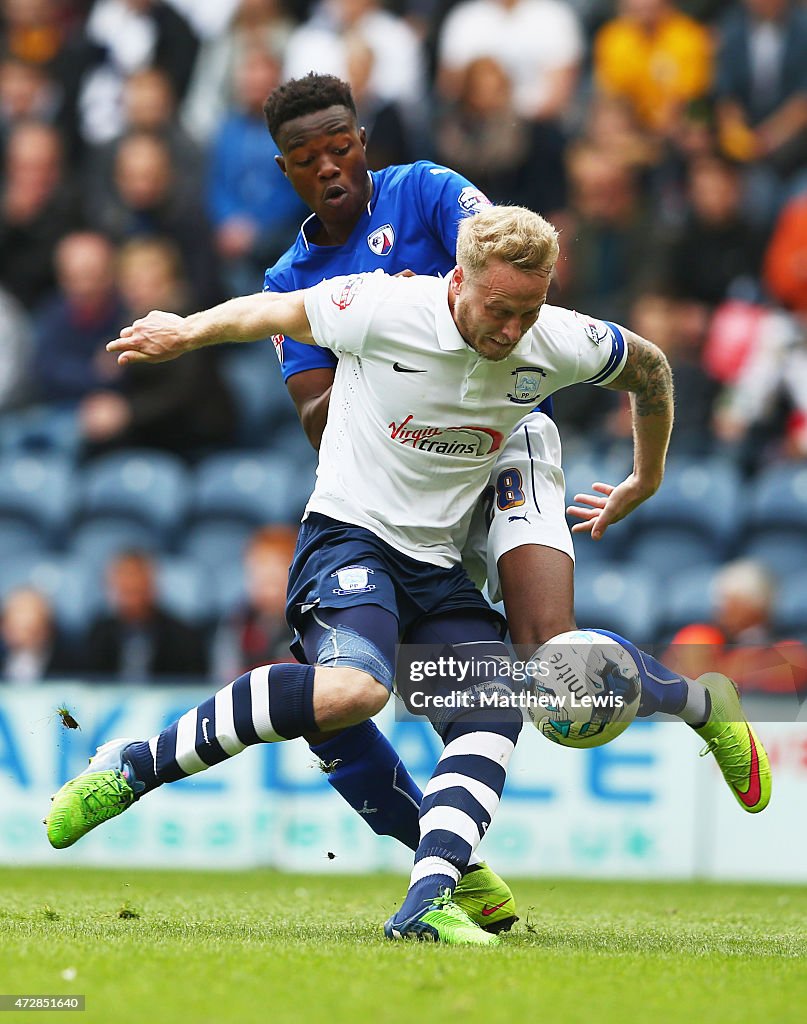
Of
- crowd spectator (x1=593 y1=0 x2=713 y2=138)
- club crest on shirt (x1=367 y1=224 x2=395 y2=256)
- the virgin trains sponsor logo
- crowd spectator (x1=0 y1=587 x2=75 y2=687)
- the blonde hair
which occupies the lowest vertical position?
crowd spectator (x1=0 y1=587 x2=75 y2=687)

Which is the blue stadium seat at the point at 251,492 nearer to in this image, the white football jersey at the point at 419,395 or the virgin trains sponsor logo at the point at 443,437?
the white football jersey at the point at 419,395

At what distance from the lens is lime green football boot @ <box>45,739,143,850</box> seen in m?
4.75

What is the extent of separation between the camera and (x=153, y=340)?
4.71 metres

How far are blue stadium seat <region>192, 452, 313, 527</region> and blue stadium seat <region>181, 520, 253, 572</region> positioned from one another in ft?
0.17

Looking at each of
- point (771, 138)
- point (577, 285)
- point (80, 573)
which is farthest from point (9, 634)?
point (771, 138)

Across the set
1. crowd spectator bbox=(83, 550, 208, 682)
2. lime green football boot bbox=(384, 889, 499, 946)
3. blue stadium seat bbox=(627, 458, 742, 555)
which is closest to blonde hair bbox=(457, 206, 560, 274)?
lime green football boot bbox=(384, 889, 499, 946)

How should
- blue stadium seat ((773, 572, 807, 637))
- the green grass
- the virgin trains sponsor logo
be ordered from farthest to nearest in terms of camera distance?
1. blue stadium seat ((773, 572, 807, 637))
2. the virgin trains sponsor logo
3. the green grass

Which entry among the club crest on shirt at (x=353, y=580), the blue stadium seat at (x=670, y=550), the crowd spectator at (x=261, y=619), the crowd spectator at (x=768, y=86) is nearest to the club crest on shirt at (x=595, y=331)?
the club crest on shirt at (x=353, y=580)

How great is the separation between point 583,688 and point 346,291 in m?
1.42

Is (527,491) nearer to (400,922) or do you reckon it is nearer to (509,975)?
(400,922)

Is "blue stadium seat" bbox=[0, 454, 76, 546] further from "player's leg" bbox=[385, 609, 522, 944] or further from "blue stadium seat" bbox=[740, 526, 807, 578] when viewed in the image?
"player's leg" bbox=[385, 609, 522, 944]

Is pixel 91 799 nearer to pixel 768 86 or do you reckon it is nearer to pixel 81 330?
pixel 81 330

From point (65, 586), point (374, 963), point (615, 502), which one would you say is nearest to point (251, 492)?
point (65, 586)

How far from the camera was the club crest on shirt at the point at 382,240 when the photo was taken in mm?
5566
